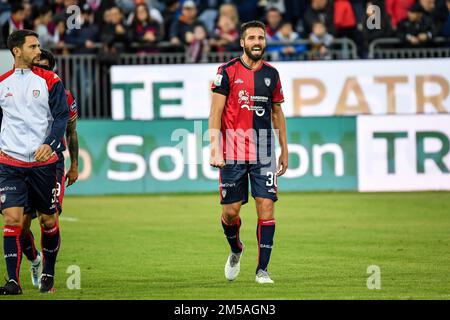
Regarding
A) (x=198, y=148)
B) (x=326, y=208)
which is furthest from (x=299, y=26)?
(x=326, y=208)

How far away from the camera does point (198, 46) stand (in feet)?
78.0

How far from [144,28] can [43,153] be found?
13630 millimetres

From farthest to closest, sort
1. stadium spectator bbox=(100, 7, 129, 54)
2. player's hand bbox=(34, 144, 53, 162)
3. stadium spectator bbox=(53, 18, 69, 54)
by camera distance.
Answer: stadium spectator bbox=(53, 18, 69, 54) → stadium spectator bbox=(100, 7, 129, 54) → player's hand bbox=(34, 144, 53, 162)

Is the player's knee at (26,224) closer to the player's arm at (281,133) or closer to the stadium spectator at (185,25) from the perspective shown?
the player's arm at (281,133)

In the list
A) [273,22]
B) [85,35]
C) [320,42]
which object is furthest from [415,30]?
[85,35]

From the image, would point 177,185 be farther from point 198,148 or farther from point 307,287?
point 307,287

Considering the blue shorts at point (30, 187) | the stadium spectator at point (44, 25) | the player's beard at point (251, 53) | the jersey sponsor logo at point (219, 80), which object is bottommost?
the blue shorts at point (30, 187)

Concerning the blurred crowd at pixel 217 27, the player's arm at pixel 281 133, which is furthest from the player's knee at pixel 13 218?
the blurred crowd at pixel 217 27

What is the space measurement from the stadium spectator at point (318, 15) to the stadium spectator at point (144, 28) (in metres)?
2.94

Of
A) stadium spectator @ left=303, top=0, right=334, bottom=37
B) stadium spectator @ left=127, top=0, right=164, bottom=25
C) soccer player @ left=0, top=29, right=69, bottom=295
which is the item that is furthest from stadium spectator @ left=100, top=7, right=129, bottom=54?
soccer player @ left=0, top=29, right=69, bottom=295

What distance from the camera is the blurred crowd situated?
23.6 m

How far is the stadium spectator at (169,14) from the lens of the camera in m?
24.6

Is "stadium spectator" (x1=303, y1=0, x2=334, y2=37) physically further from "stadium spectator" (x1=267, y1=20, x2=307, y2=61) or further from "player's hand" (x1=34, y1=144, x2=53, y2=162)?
"player's hand" (x1=34, y1=144, x2=53, y2=162)

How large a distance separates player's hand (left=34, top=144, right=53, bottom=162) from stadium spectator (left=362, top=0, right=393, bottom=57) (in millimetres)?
13726
